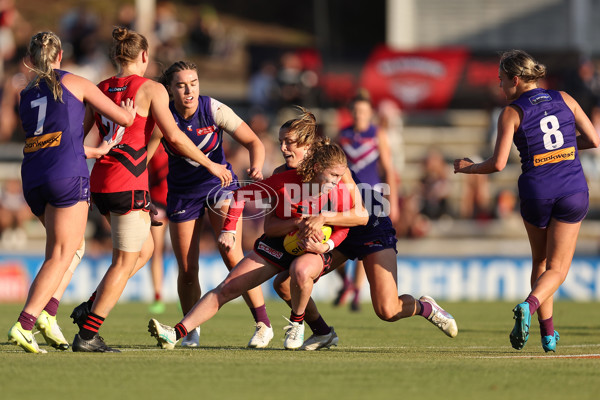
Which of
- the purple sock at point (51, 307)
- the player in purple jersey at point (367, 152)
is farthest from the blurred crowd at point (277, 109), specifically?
the purple sock at point (51, 307)

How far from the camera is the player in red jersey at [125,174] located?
6711 millimetres

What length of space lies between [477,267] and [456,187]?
3.49m

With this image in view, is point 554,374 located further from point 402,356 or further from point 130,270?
point 130,270

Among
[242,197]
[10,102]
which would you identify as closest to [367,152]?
[242,197]

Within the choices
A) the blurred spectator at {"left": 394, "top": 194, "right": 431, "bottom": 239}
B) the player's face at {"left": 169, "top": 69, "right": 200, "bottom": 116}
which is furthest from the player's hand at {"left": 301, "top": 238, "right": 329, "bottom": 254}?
the blurred spectator at {"left": 394, "top": 194, "right": 431, "bottom": 239}

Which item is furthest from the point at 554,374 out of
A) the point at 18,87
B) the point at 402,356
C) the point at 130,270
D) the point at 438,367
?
the point at 18,87

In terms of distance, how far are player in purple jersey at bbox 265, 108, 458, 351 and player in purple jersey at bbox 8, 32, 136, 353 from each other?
4.09ft

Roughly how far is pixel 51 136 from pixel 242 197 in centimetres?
154

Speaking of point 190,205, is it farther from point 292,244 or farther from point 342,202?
point 342,202

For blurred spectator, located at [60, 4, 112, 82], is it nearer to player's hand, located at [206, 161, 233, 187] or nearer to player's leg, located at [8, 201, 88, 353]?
player's hand, located at [206, 161, 233, 187]

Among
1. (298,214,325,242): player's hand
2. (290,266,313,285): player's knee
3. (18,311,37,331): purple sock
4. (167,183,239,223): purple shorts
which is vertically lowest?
(18,311,37,331): purple sock

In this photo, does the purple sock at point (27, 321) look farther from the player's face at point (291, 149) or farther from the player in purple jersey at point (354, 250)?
the player's face at point (291, 149)

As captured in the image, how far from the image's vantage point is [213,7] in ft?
107

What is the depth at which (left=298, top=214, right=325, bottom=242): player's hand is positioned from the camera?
6855 mm
